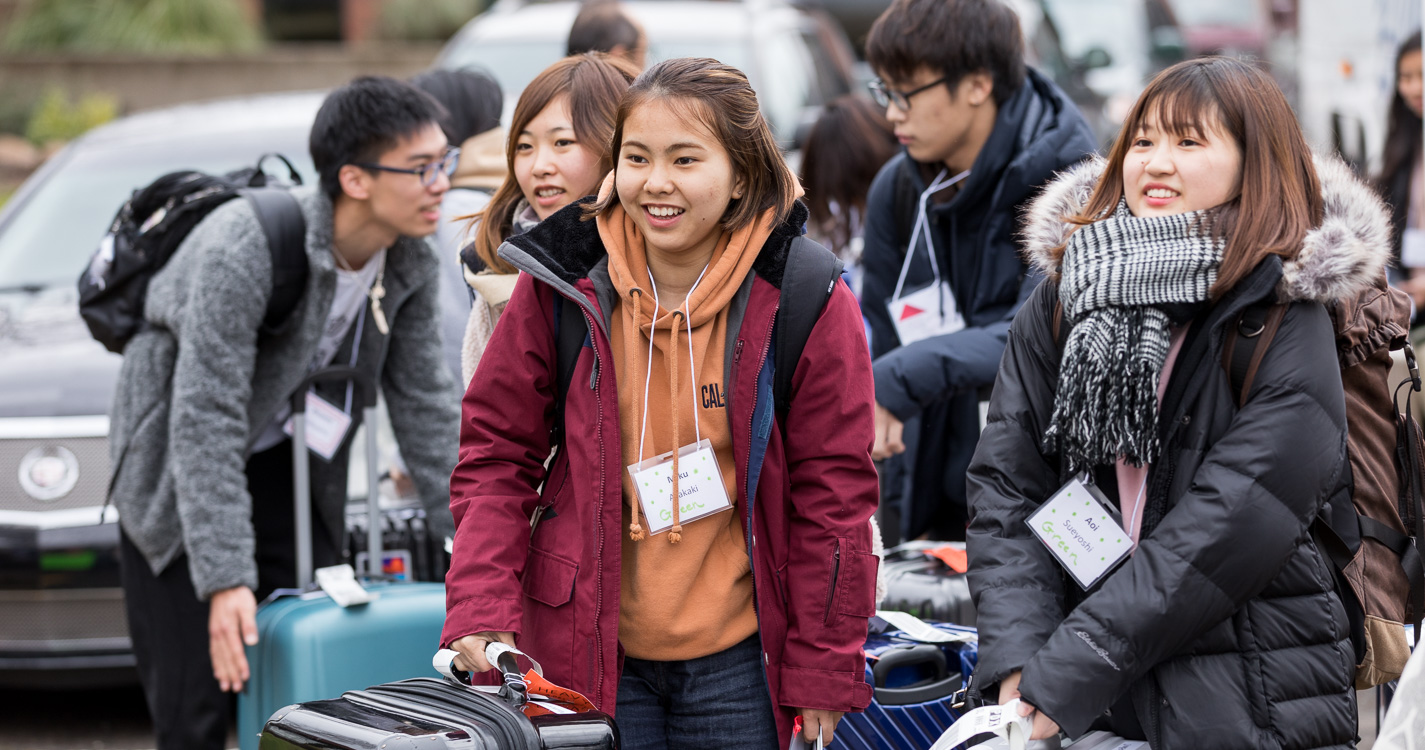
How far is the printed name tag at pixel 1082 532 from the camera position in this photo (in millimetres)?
2461

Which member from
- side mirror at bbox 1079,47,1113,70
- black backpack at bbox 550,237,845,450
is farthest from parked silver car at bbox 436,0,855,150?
black backpack at bbox 550,237,845,450

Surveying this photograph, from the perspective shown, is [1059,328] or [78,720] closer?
[1059,328]

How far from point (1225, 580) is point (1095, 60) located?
35.8 feet

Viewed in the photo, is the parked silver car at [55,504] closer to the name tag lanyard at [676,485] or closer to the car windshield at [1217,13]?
the name tag lanyard at [676,485]

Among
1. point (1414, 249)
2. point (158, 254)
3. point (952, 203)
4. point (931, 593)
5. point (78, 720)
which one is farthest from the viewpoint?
point (1414, 249)

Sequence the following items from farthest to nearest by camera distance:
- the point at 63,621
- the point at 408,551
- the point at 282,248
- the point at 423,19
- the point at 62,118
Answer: the point at 423,19 → the point at 62,118 → the point at 63,621 → the point at 408,551 → the point at 282,248

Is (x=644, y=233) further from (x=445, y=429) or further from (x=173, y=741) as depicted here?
(x=173, y=741)

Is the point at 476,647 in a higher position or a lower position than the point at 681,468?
lower

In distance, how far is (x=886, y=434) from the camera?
3732 mm

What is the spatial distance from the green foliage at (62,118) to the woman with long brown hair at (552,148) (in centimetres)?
1434

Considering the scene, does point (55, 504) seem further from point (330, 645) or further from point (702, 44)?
point (702, 44)

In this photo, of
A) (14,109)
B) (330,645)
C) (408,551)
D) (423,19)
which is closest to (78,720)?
(408,551)

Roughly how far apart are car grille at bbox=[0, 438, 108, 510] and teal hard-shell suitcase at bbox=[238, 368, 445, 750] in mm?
1479

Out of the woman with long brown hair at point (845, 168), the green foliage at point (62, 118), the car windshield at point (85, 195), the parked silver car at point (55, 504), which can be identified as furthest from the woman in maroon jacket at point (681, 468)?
the green foliage at point (62, 118)
